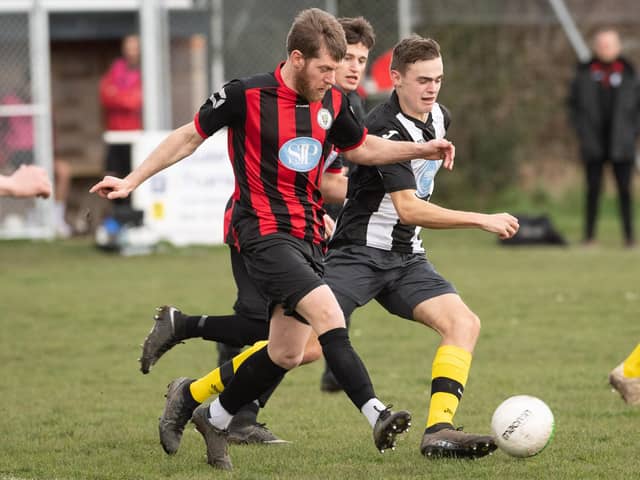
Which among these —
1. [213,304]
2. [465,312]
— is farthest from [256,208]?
[213,304]

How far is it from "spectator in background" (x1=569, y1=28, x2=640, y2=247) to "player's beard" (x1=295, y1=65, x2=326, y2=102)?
33.6 feet

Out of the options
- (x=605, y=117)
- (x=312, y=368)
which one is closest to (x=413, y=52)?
(x=312, y=368)

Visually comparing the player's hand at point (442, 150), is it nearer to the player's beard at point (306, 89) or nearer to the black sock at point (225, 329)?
Result: the player's beard at point (306, 89)

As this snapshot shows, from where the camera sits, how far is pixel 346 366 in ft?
17.2

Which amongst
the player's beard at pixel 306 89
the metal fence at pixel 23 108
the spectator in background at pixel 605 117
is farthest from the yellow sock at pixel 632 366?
the metal fence at pixel 23 108

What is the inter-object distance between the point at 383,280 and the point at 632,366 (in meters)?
1.71

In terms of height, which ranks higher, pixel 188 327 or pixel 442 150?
pixel 442 150

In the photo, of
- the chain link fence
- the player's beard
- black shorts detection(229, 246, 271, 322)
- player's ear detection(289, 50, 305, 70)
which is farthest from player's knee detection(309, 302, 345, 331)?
the chain link fence

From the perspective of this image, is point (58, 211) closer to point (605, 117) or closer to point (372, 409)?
point (605, 117)

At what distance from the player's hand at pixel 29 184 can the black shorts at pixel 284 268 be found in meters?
0.89

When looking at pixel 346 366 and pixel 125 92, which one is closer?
pixel 346 366

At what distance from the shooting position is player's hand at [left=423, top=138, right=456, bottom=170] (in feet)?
18.1

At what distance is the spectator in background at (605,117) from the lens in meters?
15.2

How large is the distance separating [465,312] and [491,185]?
13.5m
